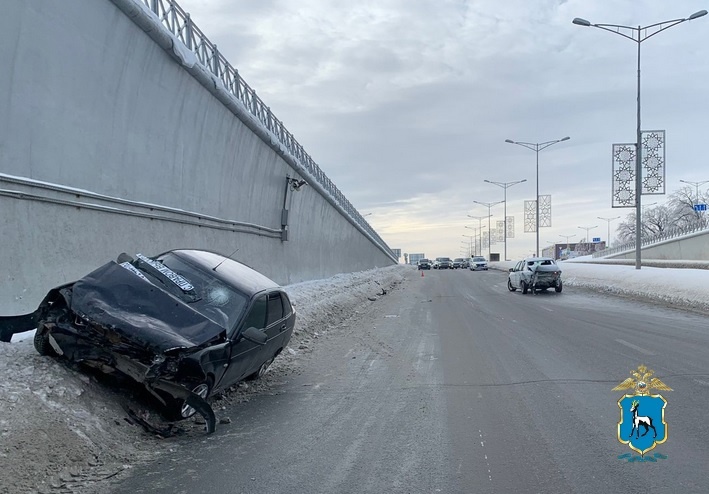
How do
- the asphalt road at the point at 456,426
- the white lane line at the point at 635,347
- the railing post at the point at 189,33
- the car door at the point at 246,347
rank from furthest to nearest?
the railing post at the point at 189,33, the white lane line at the point at 635,347, the car door at the point at 246,347, the asphalt road at the point at 456,426

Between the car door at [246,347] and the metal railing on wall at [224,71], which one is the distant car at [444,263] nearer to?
the metal railing on wall at [224,71]

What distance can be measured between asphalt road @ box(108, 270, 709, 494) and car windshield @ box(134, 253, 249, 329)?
46.8 inches

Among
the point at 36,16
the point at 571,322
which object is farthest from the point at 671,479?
the point at 571,322

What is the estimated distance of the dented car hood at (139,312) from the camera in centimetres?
541

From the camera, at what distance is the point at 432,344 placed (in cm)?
1164

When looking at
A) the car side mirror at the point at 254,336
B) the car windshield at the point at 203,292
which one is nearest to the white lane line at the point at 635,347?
the car side mirror at the point at 254,336

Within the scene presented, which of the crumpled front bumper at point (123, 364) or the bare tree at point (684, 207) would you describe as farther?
the bare tree at point (684, 207)

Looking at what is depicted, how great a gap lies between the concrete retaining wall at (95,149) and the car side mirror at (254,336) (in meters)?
4.13

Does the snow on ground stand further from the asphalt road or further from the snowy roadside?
the asphalt road

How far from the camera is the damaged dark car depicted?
5379 mm

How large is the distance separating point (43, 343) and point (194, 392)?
1752 millimetres

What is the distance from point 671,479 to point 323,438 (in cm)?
304

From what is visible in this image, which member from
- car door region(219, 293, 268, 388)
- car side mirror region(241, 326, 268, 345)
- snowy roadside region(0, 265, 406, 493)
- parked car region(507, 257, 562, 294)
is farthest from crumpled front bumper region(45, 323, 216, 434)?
parked car region(507, 257, 562, 294)

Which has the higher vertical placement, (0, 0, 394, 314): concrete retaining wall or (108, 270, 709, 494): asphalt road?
(0, 0, 394, 314): concrete retaining wall
